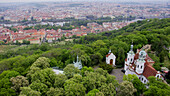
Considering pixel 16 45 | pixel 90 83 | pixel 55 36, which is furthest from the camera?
pixel 55 36

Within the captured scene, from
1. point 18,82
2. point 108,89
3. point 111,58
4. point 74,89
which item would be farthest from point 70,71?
point 111,58

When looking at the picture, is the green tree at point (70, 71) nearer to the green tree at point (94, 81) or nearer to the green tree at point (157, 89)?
the green tree at point (94, 81)

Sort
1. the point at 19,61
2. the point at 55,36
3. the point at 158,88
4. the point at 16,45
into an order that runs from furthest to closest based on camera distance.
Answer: the point at 55,36 → the point at 16,45 → the point at 19,61 → the point at 158,88

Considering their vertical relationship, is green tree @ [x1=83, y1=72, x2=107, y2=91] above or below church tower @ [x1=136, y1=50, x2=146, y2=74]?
below

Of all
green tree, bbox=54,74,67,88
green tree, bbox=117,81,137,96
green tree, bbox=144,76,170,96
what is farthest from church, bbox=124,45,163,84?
green tree, bbox=54,74,67,88

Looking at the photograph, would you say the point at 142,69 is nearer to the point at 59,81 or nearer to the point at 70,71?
the point at 70,71

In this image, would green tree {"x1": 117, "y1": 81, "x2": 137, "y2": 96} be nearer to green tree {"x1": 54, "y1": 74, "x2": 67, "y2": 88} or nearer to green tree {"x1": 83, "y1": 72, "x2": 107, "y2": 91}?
green tree {"x1": 83, "y1": 72, "x2": 107, "y2": 91}

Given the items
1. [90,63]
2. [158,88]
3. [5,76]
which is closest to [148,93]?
[158,88]

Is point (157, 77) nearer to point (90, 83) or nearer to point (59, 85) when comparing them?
point (90, 83)

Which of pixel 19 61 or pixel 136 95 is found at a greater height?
pixel 19 61

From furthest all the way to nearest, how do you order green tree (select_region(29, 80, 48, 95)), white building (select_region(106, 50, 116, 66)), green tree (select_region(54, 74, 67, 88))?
white building (select_region(106, 50, 116, 66)), green tree (select_region(54, 74, 67, 88)), green tree (select_region(29, 80, 48, 95))

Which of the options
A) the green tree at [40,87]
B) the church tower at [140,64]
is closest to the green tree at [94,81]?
the green tree at [40,87]
